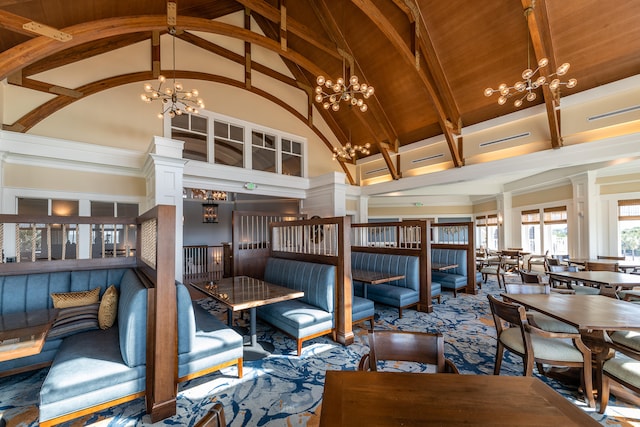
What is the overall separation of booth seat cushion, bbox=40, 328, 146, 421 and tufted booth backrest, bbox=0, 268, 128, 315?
3.29ft

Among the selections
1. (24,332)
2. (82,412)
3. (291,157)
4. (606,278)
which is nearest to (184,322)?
(82,412)

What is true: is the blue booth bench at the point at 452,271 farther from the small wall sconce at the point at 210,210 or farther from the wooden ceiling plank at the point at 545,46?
the small wall sconce at the point at 210,210

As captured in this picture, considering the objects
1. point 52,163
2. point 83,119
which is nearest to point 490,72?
point 83,119

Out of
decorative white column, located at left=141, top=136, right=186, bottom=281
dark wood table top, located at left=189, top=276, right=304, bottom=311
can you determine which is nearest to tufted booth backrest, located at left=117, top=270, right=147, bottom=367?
dark wood table top, located at left=189, top=276, right=304, bottom=311

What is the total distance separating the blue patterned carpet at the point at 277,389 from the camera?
7.02 ft

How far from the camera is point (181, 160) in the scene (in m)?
5.15

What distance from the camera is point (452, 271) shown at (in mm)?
6547

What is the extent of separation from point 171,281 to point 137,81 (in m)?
6.25

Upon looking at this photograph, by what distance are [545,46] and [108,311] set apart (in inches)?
334

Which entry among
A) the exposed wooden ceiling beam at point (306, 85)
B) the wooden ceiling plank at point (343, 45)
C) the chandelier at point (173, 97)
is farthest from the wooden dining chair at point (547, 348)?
the exposed wooden ceiling beam at point (306, 85)

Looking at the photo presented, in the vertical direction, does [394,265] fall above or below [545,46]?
below

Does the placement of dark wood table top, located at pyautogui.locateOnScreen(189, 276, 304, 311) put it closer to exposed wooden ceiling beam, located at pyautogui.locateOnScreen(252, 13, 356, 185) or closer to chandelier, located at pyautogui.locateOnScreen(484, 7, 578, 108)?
chandelier, located at pyautogui.locateOnScreen(484, 7, 578, 108)

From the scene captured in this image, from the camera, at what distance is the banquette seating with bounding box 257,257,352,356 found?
10.6ft

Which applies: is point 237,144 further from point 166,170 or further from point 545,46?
point 545,46
